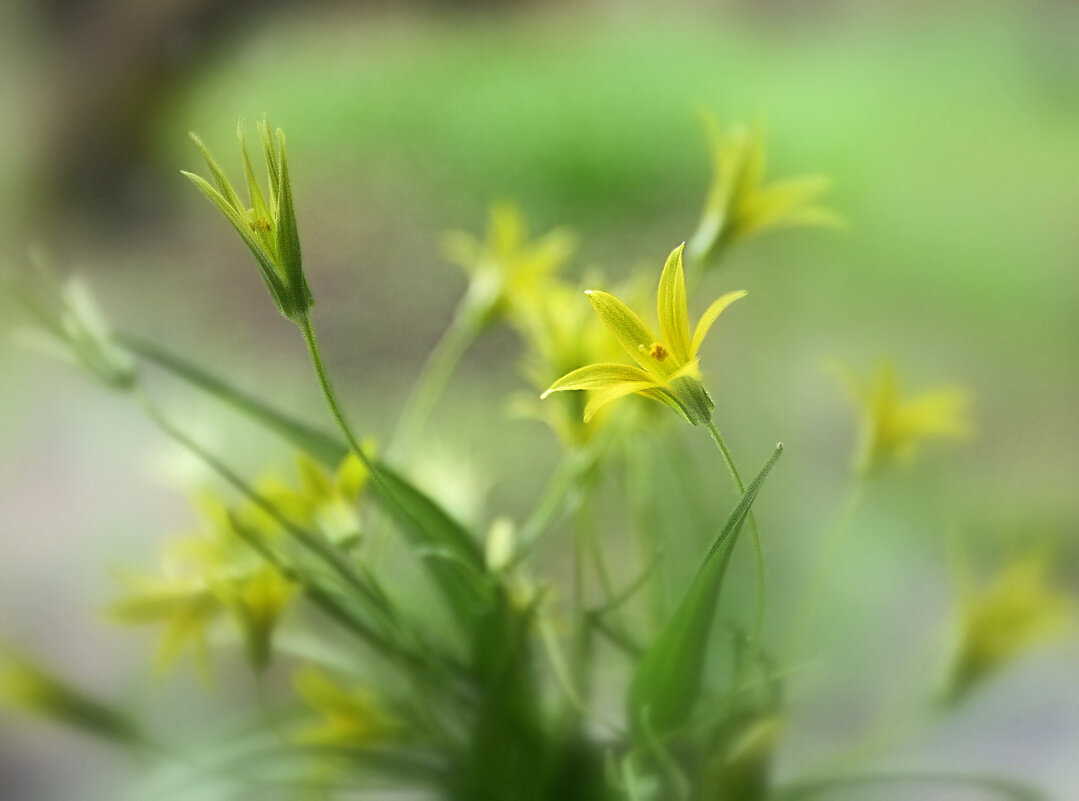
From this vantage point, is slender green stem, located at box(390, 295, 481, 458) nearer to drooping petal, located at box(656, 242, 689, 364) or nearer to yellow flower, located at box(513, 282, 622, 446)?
yellow flower, located at box(513, 282, 622, 446)

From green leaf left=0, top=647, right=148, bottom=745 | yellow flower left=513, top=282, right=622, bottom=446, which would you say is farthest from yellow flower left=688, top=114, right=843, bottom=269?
green leaf left=0, top=647, right=148, bottom=745

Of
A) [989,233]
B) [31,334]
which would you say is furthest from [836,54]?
[31,334]

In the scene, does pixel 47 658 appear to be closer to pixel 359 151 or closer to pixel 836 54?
pixel 359 151

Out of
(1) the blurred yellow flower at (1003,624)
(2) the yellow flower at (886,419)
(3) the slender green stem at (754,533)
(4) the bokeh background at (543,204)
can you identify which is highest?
(4) the bokeh background at (543,204)

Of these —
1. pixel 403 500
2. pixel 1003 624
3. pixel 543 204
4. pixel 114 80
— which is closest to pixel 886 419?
pixel 1003 624

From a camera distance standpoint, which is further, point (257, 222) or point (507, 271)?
point (507, 271)

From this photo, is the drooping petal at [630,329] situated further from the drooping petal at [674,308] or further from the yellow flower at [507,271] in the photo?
the yellow flower at [507,271]

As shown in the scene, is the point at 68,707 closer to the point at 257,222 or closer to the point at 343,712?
the point at 343,712

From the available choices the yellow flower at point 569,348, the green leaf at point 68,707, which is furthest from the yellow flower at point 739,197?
the green leaf at point 68,707
